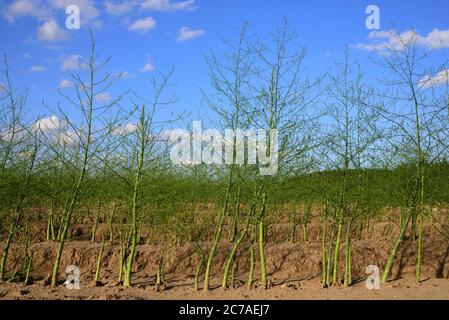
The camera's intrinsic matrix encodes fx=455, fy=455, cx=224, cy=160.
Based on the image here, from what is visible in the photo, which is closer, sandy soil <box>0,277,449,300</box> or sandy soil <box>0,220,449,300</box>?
sandy soil <box>0,277,449,300</box>

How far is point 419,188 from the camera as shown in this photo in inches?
387

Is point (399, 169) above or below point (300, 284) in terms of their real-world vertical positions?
above

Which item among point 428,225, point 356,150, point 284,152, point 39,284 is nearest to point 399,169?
point 356,150

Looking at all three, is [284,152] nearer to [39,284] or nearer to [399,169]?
[399,169]

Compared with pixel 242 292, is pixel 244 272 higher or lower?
lower

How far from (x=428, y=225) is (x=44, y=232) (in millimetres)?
13080

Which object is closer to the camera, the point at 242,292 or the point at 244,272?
the point at 242,292

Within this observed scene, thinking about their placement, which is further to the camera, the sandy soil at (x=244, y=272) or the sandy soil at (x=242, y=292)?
the sandy soil at (x=244, y=272)
